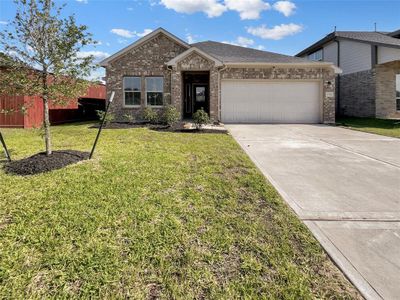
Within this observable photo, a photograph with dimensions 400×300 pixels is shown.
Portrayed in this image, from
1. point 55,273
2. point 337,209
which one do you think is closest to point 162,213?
point 55,273

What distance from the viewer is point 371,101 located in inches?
758

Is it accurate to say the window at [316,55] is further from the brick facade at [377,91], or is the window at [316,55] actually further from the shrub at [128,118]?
the shrub at [128,118]

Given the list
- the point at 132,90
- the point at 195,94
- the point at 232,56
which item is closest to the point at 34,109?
the point at 132,90

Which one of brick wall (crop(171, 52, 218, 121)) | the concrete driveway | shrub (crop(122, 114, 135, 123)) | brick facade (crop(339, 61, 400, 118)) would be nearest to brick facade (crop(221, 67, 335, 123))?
brick wall (crop(171, 52, 218, 121))

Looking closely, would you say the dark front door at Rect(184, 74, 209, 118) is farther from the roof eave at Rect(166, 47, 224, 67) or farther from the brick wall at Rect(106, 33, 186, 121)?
the roof eave at Rect(166, 47, 224, 67)

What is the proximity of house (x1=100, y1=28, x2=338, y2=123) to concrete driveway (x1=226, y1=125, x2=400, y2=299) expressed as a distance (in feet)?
26.2

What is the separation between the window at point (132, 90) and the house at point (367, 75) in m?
14.8

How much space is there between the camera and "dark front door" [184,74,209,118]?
20394 millimetres

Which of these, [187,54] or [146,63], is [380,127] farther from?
[146,63]

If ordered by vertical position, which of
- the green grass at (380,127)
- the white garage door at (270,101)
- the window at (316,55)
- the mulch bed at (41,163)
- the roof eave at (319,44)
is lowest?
the mulch bed at (41,163)

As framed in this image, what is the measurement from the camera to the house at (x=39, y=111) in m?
14.3

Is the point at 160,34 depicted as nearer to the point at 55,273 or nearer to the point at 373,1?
the point at 373,1

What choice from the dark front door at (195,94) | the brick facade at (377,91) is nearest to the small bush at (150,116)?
the dark front door at (195,94)

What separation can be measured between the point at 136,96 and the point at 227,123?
A: 558cm
